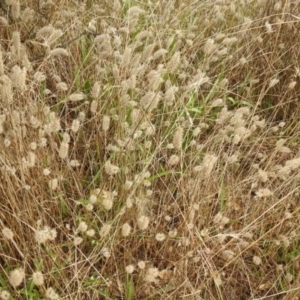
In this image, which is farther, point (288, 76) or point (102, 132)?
point (288, 76)

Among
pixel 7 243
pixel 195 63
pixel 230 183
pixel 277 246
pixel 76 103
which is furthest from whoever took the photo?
pixel 195 63

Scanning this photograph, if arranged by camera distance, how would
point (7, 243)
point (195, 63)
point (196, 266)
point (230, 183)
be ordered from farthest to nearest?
point (195, 63) < point (230, 183) < point (196, 266) < point (7, 243)

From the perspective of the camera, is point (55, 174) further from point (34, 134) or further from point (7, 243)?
point (7, 243)

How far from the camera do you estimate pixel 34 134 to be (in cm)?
145

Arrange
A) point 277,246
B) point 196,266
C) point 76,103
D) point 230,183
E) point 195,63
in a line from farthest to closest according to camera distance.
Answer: point 195,63 < point 76,103 < point 230,183 < point 277,246 < point 196,266

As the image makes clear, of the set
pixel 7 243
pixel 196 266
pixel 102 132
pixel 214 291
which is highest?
pixel 102 132

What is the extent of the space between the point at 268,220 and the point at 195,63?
2.71ft

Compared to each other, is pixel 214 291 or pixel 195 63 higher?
pixel 195 63

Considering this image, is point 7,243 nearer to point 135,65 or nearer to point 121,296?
point 121,296

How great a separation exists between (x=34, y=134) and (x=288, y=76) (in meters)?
1.24

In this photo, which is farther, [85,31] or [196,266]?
[85,31]

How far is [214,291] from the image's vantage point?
148 cm

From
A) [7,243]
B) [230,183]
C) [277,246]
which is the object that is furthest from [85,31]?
[277,246]

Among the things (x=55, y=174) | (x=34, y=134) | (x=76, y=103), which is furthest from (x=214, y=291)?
(x=76, y=103)
